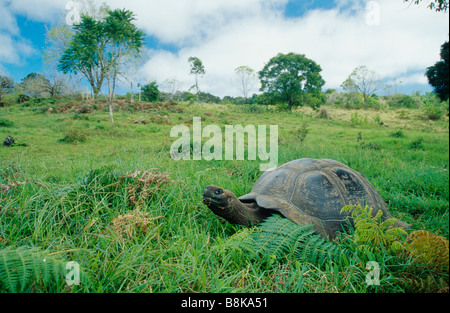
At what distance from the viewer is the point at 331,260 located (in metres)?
1.94

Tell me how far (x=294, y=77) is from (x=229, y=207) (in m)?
36.2

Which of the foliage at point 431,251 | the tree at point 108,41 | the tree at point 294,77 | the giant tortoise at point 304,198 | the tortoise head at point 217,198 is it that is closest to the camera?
the foliage at point 431,251

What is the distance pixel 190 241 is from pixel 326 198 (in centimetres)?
150

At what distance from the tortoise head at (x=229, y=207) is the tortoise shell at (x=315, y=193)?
0.16 m

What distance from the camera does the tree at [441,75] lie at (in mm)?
1173

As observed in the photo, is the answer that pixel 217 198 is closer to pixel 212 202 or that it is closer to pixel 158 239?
pixel 212 202

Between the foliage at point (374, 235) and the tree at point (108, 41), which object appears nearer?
the foliage at point (374, 235)

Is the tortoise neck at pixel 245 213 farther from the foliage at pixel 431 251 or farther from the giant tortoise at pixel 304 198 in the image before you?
the foliage at pixel 431 251

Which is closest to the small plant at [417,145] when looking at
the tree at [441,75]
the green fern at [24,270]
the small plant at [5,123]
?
the tree at [441,75]

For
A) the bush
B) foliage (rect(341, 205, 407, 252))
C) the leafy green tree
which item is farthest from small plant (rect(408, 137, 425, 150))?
the leafy green tree

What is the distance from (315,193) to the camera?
255 centimetres

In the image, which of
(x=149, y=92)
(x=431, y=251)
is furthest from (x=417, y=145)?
(x=149, y=92)

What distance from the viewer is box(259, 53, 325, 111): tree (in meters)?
34.5

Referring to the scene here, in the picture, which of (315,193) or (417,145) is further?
(417,145)
